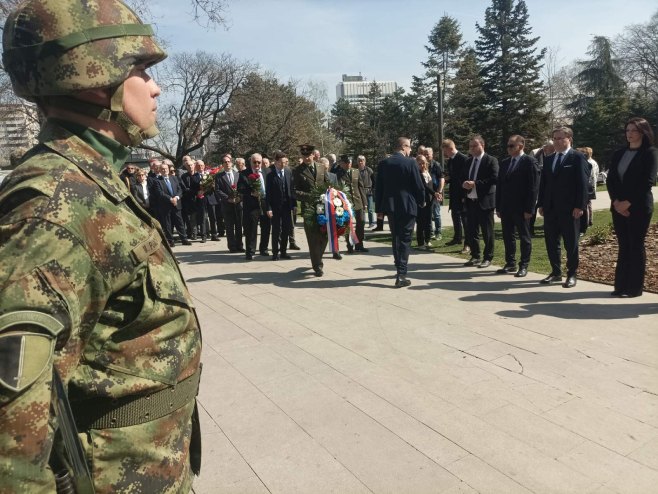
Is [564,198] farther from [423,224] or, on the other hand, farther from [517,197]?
[423,224]

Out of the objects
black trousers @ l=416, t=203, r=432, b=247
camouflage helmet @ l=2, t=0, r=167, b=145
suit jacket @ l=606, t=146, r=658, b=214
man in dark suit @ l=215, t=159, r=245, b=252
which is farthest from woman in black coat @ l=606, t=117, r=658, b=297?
man in dark suit @ l=215, t=159, r=245, b=252

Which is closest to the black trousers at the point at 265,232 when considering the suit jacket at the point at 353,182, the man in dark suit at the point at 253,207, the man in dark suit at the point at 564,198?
the man in dark suit at the point at 253,207

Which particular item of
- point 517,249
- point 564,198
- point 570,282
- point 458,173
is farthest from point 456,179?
point 570,282

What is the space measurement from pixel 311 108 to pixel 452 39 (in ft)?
49.2

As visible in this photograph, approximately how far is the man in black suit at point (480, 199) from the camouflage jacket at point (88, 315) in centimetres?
763

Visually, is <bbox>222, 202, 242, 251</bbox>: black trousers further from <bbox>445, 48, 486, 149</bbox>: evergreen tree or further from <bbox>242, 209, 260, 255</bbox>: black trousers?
<bbox>445, 48, 486, 149</bbox>: evergreen tree

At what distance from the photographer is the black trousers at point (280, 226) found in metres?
10.4

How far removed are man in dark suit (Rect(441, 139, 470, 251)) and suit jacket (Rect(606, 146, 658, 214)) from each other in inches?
133

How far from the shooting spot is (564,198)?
6.88 m

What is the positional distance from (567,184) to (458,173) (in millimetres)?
3060

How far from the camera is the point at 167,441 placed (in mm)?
1467

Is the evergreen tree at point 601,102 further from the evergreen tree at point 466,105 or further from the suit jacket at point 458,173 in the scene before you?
the suit jacket at point 458,173

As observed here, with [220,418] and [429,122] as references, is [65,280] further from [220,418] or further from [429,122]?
[429,122]

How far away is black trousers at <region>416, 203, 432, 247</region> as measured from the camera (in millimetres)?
10797
